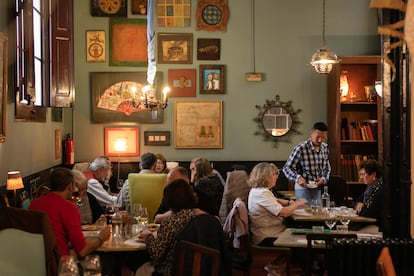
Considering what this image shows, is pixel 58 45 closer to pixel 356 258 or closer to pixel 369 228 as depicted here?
pixel 369 228

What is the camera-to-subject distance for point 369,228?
591 cm

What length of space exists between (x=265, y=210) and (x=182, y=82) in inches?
153

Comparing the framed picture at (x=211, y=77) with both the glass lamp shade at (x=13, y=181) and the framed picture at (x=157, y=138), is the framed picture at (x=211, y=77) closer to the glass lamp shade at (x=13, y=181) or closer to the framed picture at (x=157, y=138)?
the framed picture at (x=157, y=138)

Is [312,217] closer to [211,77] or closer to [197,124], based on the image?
[197,124]

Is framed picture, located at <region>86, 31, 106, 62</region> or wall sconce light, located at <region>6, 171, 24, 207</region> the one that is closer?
wall sconce light, located at <region>6, 171, 24, 207</region>

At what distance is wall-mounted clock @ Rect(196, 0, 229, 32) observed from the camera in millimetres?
9289

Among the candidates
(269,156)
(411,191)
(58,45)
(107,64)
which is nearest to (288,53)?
(269,156)

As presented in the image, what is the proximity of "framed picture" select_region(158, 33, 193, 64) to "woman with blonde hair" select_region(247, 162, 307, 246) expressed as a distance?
3.73 m

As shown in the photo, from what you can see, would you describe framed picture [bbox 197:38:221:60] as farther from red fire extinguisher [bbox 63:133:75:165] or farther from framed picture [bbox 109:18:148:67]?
red fire extinguisher [bbox 63:133:75:165]

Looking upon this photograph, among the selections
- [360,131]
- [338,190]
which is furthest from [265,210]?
[360,131]

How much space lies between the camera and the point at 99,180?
7176mm

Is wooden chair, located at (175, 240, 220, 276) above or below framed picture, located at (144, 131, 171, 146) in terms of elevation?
below

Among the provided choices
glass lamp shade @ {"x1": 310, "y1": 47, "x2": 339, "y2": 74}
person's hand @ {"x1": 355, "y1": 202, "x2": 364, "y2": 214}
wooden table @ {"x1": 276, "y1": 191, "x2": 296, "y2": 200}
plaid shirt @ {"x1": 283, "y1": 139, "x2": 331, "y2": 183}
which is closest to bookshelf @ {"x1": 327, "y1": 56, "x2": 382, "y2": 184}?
wooden table @ {"x1": 276, "y1": 191, "x2": 296, "y2": 200}

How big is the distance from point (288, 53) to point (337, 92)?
104 cm
